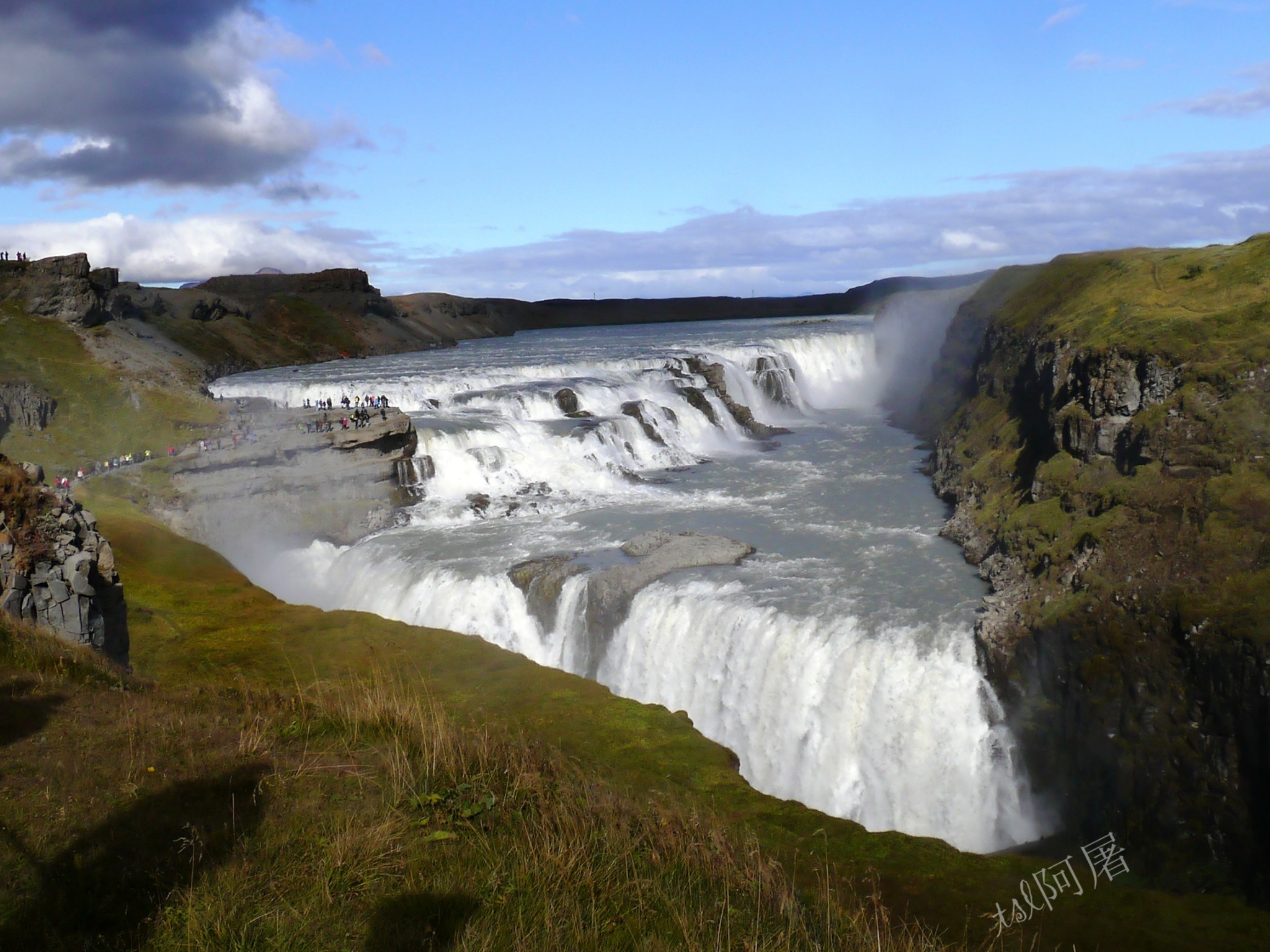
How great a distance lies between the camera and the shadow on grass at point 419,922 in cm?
510

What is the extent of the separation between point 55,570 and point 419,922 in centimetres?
1007

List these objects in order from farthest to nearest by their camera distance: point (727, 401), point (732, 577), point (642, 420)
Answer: point (727, 401), point (642, 420), point (732, 577)

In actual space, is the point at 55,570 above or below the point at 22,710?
A: above

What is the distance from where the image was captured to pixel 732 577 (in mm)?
21203

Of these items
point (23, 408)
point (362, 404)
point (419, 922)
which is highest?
point (23, 408)

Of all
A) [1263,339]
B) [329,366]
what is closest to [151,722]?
[1263,339]

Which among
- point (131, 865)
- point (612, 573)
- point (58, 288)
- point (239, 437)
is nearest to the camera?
point (131, 865)

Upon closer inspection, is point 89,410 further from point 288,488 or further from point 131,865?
point 131,865

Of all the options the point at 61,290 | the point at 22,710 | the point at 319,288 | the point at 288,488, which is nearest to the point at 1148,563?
the point at 22,710

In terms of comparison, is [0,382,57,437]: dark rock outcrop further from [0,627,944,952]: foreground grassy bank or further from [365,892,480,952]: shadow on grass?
[365,892,480,952]: shadow on grass

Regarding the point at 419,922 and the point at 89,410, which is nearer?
the point at 419,922

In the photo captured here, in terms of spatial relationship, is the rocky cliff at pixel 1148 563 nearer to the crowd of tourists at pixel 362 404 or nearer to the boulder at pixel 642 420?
the boulder at pixel 642 420

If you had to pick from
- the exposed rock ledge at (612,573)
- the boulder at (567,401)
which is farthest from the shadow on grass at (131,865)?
the boulder at (567,401)

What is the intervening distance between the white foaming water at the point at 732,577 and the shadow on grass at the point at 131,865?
1250cm
